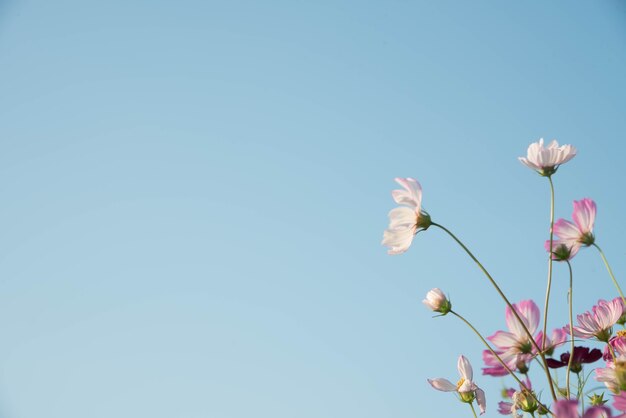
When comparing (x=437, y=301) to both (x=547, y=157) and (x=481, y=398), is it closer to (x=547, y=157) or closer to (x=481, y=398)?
(x=481, y=398)

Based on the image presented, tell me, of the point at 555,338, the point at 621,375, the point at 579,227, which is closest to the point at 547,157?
the point at 579,227

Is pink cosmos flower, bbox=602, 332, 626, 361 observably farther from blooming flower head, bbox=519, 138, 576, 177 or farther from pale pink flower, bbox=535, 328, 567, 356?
blooming flower head, bbox=519, 138, 576, 177

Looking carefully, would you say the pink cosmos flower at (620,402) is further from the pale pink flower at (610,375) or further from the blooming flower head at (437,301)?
the blooming flower head at (437,301)

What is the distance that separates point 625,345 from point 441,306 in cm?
26

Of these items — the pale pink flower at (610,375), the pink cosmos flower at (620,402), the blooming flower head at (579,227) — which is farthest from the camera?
the blooming flower head at (579,227)

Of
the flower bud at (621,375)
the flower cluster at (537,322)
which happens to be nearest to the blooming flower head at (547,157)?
the flower cluster at (537,322)

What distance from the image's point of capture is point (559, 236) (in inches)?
28.8

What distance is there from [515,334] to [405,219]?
218 mm

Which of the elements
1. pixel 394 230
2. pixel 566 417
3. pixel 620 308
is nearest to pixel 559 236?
pixel 620 308

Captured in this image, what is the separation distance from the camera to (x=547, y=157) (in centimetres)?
83

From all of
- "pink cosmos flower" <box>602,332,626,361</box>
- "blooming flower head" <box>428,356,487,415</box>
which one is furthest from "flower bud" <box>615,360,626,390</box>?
"blooming flower head" <box>428,356,487,415</box>

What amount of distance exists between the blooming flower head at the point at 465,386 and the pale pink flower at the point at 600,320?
15cm

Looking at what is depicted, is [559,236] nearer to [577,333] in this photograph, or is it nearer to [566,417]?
[577,333]

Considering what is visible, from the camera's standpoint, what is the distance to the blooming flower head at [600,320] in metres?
0.72
